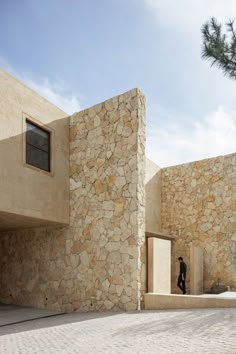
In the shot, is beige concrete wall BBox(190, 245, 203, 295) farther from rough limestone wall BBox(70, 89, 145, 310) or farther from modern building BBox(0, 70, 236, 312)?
rough limestone wall BBox(70, 89, 145, 310)

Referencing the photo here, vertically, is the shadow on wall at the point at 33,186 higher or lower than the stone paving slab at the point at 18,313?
higher

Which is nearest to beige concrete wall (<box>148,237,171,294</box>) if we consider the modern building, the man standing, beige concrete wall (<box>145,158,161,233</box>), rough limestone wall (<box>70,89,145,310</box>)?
the modern building

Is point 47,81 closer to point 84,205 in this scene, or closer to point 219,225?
point 84,205

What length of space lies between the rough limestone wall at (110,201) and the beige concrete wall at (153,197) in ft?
19.1

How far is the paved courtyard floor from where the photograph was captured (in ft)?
18.5

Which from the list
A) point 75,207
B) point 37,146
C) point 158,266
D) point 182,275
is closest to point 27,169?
point 37,146

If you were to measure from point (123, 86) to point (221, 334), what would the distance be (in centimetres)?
795

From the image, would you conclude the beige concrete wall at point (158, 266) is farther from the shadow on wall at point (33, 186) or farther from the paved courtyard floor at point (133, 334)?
the shadow on wall at point (33, 186)

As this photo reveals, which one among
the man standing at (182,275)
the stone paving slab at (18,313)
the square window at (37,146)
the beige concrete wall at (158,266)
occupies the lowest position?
the stone paving slab at (18,313)

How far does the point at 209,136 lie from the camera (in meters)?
15.0

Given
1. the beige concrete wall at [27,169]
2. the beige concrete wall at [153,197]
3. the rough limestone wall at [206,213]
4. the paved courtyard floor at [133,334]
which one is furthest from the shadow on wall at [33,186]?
the rough limestone wall at [206,213]

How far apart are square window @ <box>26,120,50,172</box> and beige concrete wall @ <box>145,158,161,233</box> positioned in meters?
6.75

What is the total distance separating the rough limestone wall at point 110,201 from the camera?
10.4 metres

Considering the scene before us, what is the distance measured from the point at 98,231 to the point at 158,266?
2.33 m
